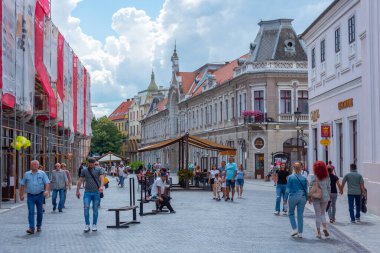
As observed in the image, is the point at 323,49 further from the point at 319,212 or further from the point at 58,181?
the point at 319,212

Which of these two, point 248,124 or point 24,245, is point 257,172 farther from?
point 24,245

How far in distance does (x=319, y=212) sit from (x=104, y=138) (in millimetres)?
103293

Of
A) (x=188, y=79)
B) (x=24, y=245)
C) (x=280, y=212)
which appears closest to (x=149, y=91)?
(x=188, y=79)

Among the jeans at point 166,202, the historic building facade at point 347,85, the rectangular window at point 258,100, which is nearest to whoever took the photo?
the historic building facade at point 347,85

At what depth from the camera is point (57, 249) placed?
1233 cm

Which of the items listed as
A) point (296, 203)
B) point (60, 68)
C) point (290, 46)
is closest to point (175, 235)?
point (296, 203)

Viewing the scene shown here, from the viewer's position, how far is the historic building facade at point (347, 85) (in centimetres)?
2048

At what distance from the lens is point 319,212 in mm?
14430

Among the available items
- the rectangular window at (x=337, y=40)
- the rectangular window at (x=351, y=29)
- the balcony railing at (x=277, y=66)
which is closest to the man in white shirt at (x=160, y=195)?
the rectangular window at (x=351, y=29)

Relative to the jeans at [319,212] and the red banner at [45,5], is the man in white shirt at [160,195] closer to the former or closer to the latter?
the jeans at [319,212]

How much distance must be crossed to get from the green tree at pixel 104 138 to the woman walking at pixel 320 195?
102039 millimetres

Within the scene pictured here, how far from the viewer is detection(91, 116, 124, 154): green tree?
116m

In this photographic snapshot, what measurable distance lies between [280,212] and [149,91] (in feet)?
357

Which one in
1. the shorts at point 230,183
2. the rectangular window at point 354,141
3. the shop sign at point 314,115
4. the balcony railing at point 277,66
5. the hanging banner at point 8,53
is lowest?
the shorts at point 230,183
